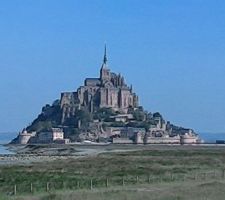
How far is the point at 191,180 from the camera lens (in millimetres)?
44656

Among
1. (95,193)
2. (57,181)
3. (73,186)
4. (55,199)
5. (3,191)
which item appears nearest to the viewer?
(55,199)

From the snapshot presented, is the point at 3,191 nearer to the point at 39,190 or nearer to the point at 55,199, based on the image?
the point at 39,190

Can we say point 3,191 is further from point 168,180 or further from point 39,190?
point 168,180

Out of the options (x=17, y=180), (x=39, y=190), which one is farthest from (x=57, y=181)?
(x=39, y=190)

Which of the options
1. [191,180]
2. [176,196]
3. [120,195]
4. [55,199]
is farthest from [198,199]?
[191,180]

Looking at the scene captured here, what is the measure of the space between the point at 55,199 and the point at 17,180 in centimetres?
1450

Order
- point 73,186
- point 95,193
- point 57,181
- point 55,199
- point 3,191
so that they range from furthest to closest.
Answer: point 57,181 → point 73,186 → point 3,191 → point 95,193 → point 55,199

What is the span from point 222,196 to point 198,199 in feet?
5.51

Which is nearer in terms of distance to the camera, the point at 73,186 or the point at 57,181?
the point at 73,186

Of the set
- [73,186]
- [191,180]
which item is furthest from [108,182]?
[191,180]

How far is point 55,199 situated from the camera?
31.2 meters

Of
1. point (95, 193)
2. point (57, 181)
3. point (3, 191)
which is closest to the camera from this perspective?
point (95, 193)

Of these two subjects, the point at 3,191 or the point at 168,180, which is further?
the point at 168,180

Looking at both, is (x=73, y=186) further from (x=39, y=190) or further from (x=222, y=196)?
(x=222, y=196)
